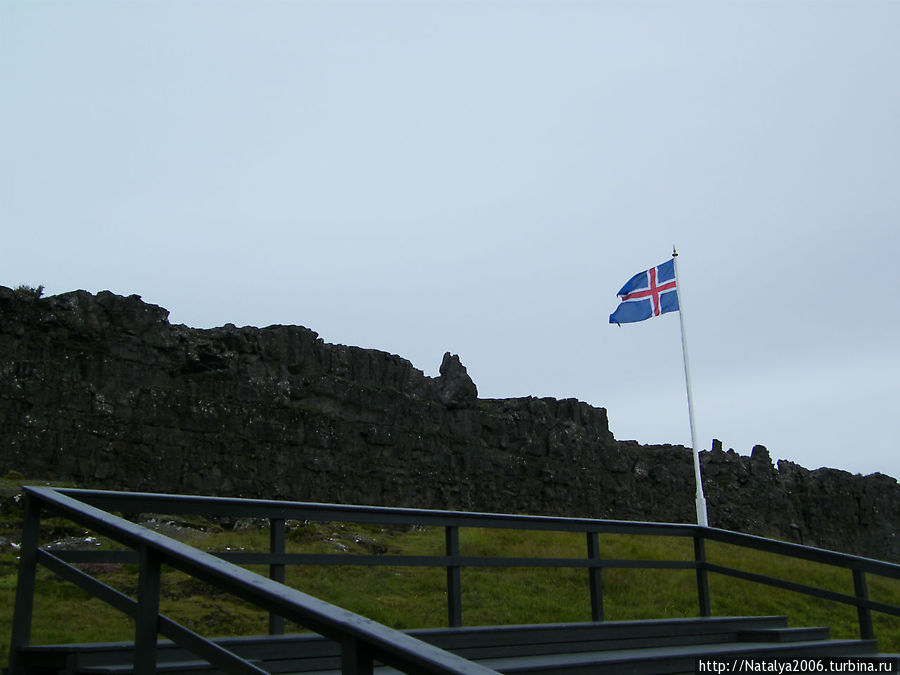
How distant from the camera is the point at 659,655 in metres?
5.17

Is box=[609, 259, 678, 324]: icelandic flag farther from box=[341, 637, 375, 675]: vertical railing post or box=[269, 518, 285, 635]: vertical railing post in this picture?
box=[341, 637, 375, 675]: vertical railing post

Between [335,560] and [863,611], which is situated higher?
[335,560]

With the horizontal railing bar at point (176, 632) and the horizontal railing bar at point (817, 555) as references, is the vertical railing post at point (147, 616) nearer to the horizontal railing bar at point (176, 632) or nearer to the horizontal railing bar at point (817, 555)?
the horizontal railing bar at point (176, 632)

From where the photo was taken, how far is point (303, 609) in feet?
8.30

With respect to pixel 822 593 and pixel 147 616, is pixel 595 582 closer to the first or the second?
pixel 822 593

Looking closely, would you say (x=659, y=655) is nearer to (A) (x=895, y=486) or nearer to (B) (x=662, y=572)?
(B) (x=662, y=572)

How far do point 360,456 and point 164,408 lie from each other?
25.2ft

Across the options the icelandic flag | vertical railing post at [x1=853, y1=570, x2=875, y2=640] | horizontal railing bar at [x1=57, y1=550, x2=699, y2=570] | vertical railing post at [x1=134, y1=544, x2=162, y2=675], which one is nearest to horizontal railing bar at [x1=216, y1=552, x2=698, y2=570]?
horizontal railing bar at [x1=57, y1=550, x2=699, y2=570]

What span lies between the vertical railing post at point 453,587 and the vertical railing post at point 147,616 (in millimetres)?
2512

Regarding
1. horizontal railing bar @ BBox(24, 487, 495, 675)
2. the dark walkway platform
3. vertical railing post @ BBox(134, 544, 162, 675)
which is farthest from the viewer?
the dark walkway platform

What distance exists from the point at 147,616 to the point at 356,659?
1262 millimetres

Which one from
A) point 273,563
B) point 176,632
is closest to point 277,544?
point 273,563

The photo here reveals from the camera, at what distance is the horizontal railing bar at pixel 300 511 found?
178 inches

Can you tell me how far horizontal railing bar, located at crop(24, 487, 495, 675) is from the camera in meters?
2.23
